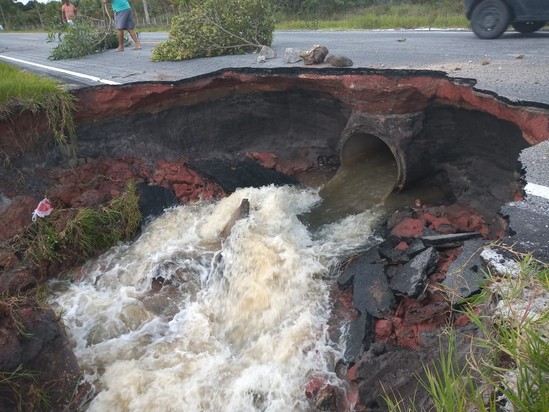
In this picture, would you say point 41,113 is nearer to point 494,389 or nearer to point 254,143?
point 254,143

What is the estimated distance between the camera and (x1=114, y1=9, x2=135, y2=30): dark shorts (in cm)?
958

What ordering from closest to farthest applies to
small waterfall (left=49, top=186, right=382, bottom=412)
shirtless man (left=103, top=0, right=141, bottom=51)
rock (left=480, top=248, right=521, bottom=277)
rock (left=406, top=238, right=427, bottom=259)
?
rock (left=480, top=248, right=521, bottom=277) → small waterfall (left=49, top=186, right=382, bottom=412) → rock (left=406, top=238, right=427, bottom=259) → shirtless man (left=103, top=0, right=141, bottom=51)

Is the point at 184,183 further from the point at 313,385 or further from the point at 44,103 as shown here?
the point at 313,385

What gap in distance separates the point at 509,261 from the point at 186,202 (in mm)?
4972

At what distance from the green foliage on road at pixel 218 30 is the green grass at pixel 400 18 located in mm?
4840

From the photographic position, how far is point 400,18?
12.6m

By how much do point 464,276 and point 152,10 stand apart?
94.8 feet

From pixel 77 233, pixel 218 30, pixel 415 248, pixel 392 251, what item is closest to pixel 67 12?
pixel 218 30

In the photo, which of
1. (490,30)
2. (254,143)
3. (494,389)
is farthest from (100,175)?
(490,30)

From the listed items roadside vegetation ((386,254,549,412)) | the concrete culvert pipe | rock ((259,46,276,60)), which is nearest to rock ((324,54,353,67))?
the concrete culvert pipe

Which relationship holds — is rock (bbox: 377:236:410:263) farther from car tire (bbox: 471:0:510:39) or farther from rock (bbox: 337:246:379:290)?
car tire (bbox: 471:0:510:39)

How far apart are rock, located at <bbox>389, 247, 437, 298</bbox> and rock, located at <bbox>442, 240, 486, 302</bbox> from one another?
26cm

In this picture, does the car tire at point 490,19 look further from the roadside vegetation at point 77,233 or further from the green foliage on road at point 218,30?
the roadside vegetation at point 77,233

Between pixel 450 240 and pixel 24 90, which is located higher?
pixel 24 90
